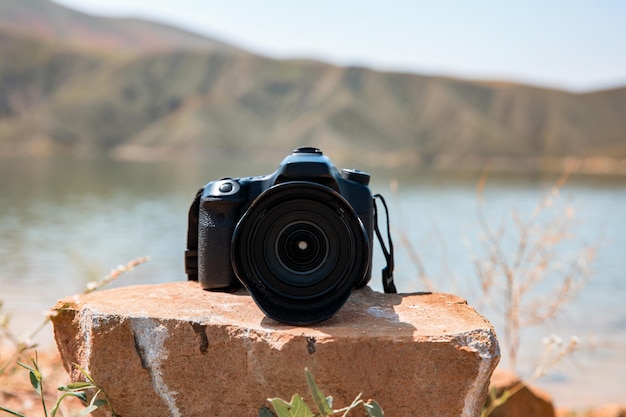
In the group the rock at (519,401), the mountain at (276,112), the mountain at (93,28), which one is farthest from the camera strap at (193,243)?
the mountain at (93,28)

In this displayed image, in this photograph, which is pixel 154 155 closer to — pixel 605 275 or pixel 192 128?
pixel 192 128

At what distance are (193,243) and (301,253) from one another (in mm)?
530

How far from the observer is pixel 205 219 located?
6.15ft

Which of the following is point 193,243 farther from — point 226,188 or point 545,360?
point 545,360

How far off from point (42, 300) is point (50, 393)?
3.82m

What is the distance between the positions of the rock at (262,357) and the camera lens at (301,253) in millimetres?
58

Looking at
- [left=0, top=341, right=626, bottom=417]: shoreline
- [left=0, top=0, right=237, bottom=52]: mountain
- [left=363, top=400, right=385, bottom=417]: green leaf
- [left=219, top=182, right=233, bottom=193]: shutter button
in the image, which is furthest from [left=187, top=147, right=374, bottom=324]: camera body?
[left=0, top=0, right=237, bottom=52]: mountain

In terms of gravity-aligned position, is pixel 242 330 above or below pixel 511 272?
above

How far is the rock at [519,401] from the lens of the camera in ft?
10.0

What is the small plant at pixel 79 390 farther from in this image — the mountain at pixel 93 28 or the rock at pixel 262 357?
the mountain at pixel 93 28

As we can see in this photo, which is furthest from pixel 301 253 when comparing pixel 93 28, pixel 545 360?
pixel 93 28

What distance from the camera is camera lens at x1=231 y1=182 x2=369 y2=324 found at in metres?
1.60

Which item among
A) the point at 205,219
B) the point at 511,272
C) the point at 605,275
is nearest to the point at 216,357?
the point at 205,219

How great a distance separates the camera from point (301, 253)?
166 cm
